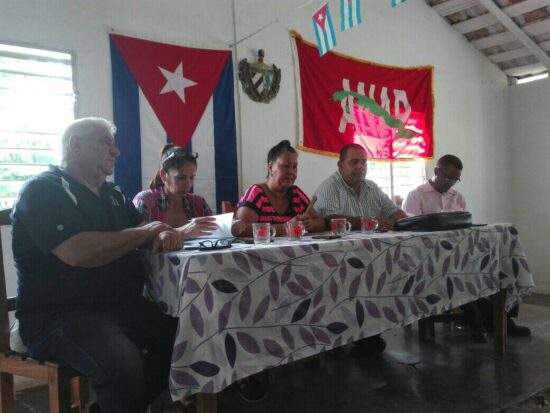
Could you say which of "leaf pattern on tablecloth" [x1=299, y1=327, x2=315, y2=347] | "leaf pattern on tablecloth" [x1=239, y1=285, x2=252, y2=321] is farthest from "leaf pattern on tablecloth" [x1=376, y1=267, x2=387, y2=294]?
"leaf pattern on tablecloth" [x1=239, y1=285, x2=252, y2=321]

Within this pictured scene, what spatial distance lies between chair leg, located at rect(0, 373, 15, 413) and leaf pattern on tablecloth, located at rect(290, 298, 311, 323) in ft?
2.84

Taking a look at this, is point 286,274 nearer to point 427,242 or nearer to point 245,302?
point 245,302

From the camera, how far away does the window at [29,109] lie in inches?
92.0

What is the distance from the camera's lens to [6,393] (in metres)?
1.37

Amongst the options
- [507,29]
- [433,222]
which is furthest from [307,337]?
[507,29]

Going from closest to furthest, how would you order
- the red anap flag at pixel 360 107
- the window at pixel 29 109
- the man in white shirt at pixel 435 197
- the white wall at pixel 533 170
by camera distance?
the window at pixel 29 109
the man in white shirt at pixel 435 197
the red anap flag at pixel 360 107
the white wall at pixel 533 170

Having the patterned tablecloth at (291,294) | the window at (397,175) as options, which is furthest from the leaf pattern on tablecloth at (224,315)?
the window at (397,175)

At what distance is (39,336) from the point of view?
4.15 feet

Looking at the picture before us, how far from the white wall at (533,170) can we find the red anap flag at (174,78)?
3805mm

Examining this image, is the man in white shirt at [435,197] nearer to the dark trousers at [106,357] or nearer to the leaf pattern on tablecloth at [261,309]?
the leaf pattern on tablecloth at [261,309]

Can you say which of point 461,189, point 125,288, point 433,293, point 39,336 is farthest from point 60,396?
point 461,189

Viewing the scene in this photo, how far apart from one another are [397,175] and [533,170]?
6.32 ft

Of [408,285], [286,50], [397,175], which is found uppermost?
[286,50]

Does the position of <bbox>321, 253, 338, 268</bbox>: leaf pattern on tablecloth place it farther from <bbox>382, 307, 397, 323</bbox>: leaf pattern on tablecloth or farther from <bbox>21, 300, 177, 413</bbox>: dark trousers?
<bbox>21, 300, 177, 413</bbox>: dark trousers
